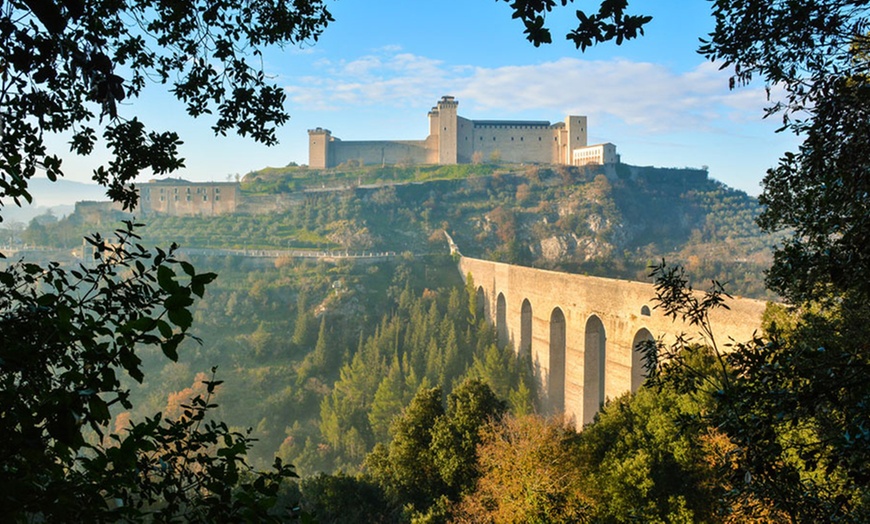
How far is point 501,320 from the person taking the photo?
32469mm

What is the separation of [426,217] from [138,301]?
54.2 metres

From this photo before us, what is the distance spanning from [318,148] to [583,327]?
57155 millimetres

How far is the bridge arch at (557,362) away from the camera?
80.1 ft

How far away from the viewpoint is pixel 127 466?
1.48 metres

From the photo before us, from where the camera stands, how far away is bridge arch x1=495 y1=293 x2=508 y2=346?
31766mm

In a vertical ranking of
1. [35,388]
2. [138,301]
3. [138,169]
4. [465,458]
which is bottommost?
[465,458]

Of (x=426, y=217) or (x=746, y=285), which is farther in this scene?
(x=426, y=217)

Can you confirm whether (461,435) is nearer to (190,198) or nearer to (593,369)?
(593,369)

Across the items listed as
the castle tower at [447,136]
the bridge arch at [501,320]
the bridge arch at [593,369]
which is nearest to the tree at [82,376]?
the bridge arch at [593,369]

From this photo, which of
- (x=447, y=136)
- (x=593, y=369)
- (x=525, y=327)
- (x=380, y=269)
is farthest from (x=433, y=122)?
(x=593, y=369)

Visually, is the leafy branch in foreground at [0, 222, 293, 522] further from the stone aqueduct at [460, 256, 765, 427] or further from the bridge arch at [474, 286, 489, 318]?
the bridge arch at [474, 286, 489, 318]

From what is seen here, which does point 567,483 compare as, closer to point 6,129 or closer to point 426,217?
point 6,129

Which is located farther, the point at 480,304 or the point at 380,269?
the point at 380,269

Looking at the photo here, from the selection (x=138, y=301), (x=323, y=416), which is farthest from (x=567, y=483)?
(x=323, y=416)
